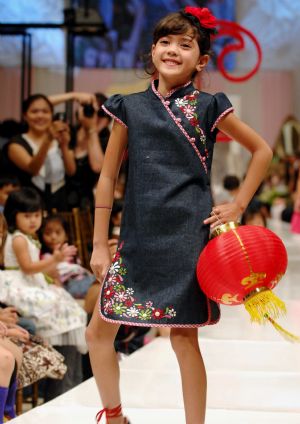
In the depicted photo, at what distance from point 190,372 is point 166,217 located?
1.37 feet

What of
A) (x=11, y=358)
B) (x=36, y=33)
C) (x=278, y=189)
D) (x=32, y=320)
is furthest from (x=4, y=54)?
(x=11, y=358)

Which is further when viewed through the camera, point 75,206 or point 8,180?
point 75,206

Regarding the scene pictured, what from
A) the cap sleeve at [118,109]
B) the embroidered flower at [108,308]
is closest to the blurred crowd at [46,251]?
the embroidered flower at [108,308]

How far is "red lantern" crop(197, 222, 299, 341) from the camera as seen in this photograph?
223 cm

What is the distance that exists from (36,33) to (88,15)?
18.0ft

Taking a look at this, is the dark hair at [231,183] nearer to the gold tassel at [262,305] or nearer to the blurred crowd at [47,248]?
the blurred crowd at [47,248]

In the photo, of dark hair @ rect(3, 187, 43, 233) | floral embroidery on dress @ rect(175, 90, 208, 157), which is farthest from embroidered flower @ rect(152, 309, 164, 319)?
dark hair @ rect(3, 187, 43, 233)

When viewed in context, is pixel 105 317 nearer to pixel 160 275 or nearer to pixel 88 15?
pixel 160 275

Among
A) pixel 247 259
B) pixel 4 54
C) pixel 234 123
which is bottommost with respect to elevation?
pixel 4 54

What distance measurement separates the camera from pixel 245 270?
2.23 metres

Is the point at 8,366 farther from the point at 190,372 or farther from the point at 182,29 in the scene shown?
the point at 182,29

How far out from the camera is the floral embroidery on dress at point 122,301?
2.35m

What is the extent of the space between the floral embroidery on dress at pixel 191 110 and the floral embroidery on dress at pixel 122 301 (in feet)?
1.21

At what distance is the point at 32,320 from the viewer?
3.70 meters
